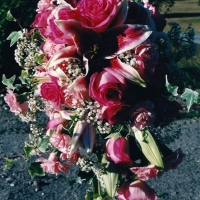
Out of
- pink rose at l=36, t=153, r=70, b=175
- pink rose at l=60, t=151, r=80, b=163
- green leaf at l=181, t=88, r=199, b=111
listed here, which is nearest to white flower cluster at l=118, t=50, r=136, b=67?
green leaf at l=181, t=88, r=199, b=111

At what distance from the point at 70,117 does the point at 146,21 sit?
43 centimetres

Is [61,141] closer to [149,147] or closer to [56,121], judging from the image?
[56,121]

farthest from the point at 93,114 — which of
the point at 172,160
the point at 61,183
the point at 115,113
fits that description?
the point at 61,183

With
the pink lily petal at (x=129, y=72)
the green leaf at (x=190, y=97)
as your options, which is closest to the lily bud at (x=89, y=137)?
the pink lily petal at (x=129, y=72)

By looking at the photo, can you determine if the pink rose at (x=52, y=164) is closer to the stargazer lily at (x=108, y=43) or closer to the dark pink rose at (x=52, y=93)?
the dark pink rose at (x=52, y=93)

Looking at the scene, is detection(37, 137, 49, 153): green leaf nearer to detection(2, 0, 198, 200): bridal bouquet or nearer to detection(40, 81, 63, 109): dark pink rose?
detection(2, 0, 198, 200): bridal bouquet

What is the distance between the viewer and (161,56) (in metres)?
2.03

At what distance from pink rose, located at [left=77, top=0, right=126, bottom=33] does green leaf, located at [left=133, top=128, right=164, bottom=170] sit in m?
0.40

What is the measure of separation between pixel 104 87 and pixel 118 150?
0.28 m

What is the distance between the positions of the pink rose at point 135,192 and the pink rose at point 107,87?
0.40 m

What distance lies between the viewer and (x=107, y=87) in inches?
70.2

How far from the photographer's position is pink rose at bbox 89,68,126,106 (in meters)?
1.79

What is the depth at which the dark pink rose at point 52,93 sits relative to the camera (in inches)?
75.0

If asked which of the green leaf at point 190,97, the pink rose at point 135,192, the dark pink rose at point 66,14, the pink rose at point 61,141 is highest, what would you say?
→ the dark pink rose at point 66,14
